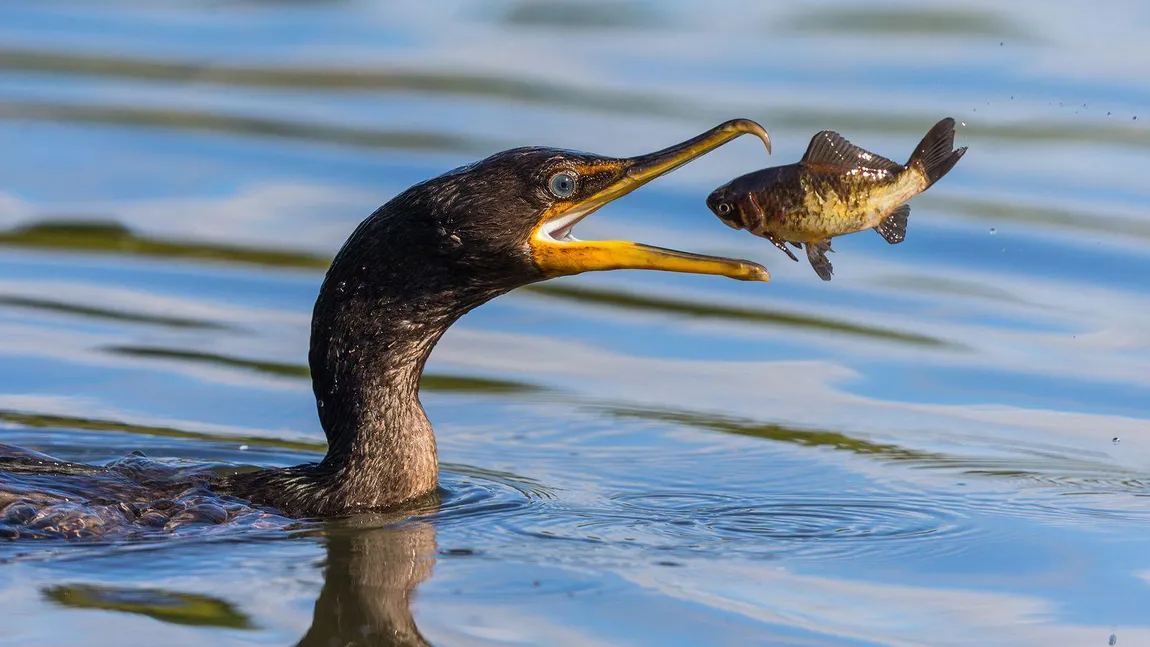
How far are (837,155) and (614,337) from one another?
3117 millimetres

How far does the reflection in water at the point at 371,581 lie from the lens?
5.38 meters

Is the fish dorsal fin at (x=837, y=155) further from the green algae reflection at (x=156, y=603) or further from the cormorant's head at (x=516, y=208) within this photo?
the green algae reflection at (x=156, y=603)

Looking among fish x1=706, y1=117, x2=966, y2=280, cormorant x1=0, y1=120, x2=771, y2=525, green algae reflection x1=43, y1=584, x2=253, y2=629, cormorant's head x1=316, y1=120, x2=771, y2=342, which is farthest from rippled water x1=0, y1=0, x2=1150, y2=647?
fish x1=706, y1=117, x2=966, y2=280

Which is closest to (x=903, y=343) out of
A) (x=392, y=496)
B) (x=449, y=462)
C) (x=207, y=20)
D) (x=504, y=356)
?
(x=504, y=356)

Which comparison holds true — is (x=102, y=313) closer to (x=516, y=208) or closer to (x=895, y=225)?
(x=516, y=208)

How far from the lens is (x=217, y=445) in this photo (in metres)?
7.53

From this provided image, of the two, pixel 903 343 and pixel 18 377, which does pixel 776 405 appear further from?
pixel 18 377

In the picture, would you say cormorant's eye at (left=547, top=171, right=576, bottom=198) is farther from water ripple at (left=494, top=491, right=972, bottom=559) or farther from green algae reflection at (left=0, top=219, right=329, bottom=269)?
green algae reflection at (left=0, top=219, right=329, bottom=269)

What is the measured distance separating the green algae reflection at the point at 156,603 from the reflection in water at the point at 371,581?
235 millimetres

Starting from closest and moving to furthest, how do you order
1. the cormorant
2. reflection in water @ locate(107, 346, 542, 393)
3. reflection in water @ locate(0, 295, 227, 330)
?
1. the cormorant
2. reflection in water @ locate(107, 346, 542, 393)
3. reflection in water @ locate(0, 295, 227, 330)

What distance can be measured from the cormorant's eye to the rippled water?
1021 millimetres

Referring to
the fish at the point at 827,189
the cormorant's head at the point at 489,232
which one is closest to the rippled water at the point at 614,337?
the cormorant's head at the point at 489,232

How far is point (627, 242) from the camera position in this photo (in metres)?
6.25

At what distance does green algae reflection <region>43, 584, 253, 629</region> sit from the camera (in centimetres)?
536
